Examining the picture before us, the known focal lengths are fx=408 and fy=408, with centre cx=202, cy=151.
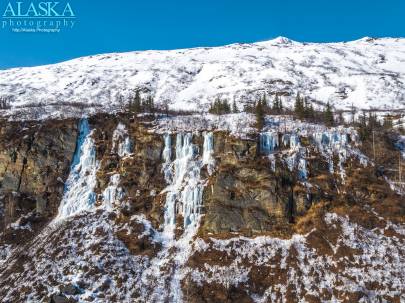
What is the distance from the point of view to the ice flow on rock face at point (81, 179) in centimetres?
4631

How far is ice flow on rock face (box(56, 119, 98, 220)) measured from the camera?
46.3 metres

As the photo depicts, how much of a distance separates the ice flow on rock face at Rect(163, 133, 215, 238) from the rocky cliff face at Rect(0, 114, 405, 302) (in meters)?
0.15

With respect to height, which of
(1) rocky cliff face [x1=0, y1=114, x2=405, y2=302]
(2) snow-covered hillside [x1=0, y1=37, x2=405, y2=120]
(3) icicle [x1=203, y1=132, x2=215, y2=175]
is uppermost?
(2) snow-covered hillside [x1=0, y1=37, x2=405, y2=120]

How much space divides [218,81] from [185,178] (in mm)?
122501

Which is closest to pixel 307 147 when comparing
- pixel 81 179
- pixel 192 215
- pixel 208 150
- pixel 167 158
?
pixel 208 150

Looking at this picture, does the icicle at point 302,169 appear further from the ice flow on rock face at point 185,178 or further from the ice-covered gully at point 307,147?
the ice flow on rock face at point 185,178

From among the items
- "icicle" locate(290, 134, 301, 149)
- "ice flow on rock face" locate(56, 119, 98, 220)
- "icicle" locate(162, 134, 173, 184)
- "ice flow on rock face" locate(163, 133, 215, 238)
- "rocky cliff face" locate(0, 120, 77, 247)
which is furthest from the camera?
"icicle" locate(290, 134, 301, 149)

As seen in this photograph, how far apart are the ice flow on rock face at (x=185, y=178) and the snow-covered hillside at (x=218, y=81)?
7829 centimetres

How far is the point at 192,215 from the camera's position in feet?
145

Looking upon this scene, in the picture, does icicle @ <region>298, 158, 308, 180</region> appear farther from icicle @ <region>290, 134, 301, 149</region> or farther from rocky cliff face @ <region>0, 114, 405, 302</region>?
icicle @ <region>290, 134, 301, 149</region>

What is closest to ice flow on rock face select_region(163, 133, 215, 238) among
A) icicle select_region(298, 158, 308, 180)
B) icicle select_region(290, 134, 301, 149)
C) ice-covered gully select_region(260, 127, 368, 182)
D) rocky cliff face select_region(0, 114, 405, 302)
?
rocky cliff face select_region(0, 114, 405, 302)

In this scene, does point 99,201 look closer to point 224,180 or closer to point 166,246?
point 166,246

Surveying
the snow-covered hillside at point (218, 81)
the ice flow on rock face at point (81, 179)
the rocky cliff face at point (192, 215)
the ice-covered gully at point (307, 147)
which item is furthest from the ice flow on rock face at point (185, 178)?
the snow-covered hillside at point (218, 81)

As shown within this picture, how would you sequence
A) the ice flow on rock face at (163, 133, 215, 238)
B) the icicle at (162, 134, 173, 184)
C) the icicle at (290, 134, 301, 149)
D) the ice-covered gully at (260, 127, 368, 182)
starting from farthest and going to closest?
the icicle at (290, 134, 301, 149)
the icicle at (162, 134, 173, 184)
the ice-covered gully at (260, 127, 368, 182)
the ice flow on rock face at (163, 133, 215, 238)
